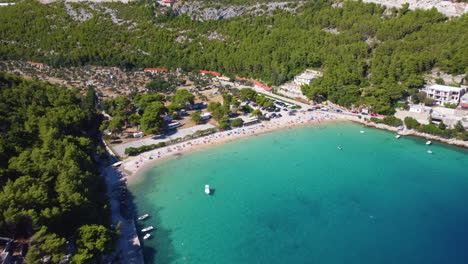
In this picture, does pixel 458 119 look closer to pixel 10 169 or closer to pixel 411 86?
pixel 411 86

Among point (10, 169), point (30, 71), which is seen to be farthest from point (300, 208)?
point (30, 71)

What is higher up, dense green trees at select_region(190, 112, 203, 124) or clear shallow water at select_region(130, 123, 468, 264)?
dense green trees at select_region(190, 112, 203, 124)

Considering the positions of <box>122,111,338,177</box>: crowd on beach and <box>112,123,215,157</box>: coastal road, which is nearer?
<box>122,111,338,177</box>: crowd on beach

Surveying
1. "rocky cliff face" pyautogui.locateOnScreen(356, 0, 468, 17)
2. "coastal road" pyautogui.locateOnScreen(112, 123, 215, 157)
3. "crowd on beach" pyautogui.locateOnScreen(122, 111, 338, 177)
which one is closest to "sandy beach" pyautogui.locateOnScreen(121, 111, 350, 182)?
"crowd on beach" pyautogui.locateOnScreen(122, 111, 338, 177)

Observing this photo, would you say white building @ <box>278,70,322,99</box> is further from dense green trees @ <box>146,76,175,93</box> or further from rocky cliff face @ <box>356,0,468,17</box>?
rocky cliff face @ <box>356,0,468,17</box>

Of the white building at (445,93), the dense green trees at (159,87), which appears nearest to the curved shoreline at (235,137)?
the white building at (445,93)

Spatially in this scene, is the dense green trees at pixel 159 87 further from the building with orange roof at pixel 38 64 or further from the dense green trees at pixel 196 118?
the building with orange roof at pixel 38 64
